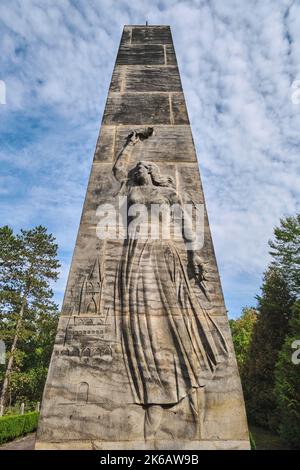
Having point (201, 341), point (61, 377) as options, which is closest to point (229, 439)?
point (201, 341)

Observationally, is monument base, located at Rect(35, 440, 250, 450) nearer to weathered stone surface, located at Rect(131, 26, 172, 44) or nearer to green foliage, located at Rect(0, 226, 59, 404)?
weathered stone surface, located at Rect(131, 26, 172, 44)

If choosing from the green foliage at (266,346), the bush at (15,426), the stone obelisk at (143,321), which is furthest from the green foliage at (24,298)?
the stone obelisk at (143,321)

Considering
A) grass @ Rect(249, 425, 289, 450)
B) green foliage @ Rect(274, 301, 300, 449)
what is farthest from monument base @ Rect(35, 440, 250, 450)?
grass @ Rect(249, 425, 289, 450)

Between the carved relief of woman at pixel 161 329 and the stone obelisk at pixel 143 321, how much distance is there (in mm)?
13

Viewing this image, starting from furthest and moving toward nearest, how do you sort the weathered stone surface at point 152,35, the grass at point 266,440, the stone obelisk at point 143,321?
the grass at point 266,440 → the weathered stone surface at point 152,35 → the stone obelisk at point 143,321

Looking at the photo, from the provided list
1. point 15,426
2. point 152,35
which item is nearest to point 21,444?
point 15,426

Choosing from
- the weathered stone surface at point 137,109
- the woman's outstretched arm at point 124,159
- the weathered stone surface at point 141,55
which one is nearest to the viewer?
the woman's outstretched arm at point 124,159

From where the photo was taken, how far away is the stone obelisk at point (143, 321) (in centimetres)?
383

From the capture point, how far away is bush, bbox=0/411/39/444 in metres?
19.5

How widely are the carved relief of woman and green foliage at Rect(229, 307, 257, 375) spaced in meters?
30.8

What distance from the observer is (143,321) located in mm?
4266

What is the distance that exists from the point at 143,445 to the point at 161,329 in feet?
4.24

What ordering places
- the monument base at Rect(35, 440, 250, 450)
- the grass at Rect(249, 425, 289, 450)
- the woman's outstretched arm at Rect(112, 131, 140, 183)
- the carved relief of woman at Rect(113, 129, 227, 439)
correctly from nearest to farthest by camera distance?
the monument base at Rect(35, 440, 250, 450), the carved relief of woman at Rect(113, 129, 227, 439), the woman's outstretched arm at Rect(112, 131, 140, 183), the grass at Rect(249, 425, 289, 450)

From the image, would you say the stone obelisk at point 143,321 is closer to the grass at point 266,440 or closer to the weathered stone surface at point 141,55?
the weathered stone surface at point 141,55
